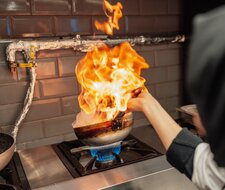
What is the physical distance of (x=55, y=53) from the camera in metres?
1.32

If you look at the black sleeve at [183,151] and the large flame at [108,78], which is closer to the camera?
the black sleeve at [183,151]

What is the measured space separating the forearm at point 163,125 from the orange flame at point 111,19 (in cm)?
70

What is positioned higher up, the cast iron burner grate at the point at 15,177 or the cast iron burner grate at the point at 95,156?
the cast iron burner grate at the point at 95,156

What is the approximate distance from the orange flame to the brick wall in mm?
33

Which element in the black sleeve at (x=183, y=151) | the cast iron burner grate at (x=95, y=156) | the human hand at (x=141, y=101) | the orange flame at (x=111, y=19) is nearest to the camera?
the black sleeve at (x=183, y=151)

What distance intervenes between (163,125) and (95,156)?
1.46ft

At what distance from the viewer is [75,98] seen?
141 centimetres

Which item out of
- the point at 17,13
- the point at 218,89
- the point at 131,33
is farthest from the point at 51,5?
the point at 218,89

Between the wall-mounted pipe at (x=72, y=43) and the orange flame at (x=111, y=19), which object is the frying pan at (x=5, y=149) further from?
the orange flame at (x=111, y=19)

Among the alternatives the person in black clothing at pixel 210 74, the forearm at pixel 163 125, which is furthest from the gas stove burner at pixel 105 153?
the person in black clothing at pixel 210 74

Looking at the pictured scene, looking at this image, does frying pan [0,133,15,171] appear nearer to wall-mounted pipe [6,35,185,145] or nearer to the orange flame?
wall-mounted pipe [6,35,185,145]

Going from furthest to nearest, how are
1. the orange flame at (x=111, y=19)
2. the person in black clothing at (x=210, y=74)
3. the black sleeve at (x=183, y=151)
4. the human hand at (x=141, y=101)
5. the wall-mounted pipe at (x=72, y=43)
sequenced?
the orange flame at (x=111, y=19) < the wall-mounted pipe at (x=72, y=43) < the human hand at (x=141, y=101) < the black sleeve at (x=183, y=151) < the person in black clothing at (x=210, y=74)

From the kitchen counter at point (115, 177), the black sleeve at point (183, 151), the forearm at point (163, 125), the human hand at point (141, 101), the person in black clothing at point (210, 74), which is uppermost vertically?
the person in black clothing at point (210, 74)

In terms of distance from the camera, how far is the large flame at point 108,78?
1100 mm
